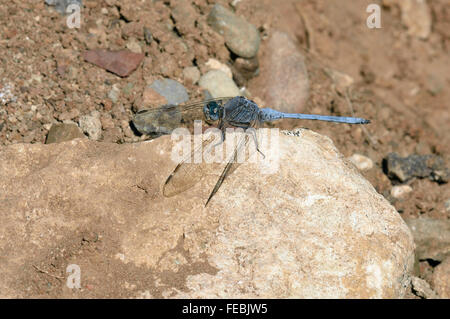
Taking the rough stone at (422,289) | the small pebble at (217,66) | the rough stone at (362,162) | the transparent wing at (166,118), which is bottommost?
the rough stone at (422,289)

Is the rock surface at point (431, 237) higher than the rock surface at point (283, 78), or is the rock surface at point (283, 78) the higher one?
the rock surface at point (283, 78)

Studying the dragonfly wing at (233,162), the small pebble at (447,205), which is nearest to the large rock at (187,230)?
the dragonfly wing at (233,162)

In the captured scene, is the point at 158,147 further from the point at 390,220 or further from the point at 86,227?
the point at 390,220

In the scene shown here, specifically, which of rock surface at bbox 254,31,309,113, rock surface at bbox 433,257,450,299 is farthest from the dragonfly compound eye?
rock surface at bbox 433,257,450,299

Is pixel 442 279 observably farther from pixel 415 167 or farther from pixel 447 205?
pixel 415 167

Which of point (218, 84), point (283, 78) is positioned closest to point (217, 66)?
point (218, 84)

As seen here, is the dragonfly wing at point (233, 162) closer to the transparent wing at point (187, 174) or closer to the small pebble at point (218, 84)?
the transparent wing at point (187, 174)

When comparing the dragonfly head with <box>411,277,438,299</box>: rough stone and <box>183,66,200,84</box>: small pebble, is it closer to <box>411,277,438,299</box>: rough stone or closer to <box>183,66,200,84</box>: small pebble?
<box>183,66,200,84</box>: small pebble
